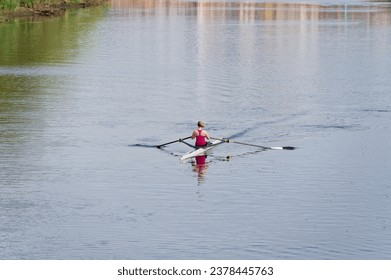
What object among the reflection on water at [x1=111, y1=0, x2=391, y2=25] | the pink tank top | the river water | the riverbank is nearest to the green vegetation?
the riverbank

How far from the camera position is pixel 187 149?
37.3m

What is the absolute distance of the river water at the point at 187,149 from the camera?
2612 cm

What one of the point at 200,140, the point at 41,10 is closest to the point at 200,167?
the point at 200,140

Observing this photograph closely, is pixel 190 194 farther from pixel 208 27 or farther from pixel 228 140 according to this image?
pixel 208 27

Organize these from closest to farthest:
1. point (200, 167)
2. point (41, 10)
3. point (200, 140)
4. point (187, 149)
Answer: point (200, 167)
point (200, 140)
point (187, 149)
point (41, 10)

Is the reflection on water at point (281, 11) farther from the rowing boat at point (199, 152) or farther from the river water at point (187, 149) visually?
the rowing boat at point (199, 152)

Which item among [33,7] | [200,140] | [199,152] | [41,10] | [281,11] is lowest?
[281,11]

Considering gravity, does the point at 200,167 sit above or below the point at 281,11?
above

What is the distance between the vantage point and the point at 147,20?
11194 centimetres

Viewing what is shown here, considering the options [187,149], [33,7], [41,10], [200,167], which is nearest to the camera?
[200,167]

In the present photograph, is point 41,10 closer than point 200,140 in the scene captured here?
No

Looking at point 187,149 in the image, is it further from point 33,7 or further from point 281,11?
point 281,11

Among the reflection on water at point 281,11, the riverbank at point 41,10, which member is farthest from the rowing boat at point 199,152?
the reflection on water at point 281,11

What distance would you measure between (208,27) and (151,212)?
71151mm
